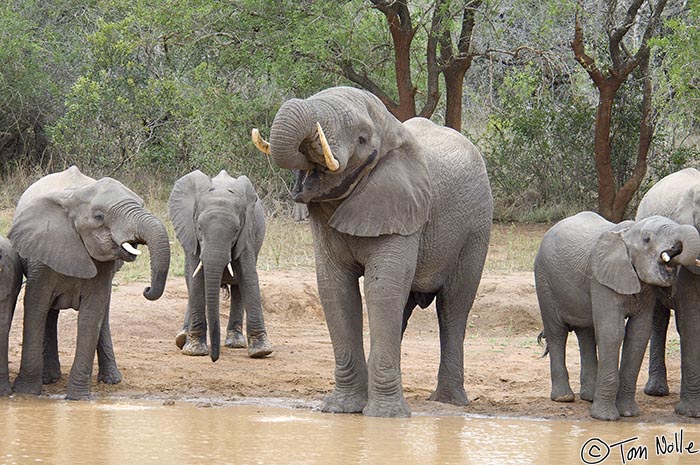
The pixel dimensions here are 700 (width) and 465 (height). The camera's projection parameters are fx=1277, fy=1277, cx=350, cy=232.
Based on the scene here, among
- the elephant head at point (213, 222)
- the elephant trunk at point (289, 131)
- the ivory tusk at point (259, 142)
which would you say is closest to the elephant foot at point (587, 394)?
the elephant head at point (213, 222)

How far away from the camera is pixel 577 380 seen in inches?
403

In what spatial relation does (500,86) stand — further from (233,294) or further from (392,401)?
(392,401)

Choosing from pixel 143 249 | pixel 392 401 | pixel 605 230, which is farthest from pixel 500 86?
pixel 392 401

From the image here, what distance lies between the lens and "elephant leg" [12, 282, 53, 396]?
28.0ft

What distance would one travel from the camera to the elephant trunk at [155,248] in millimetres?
8117

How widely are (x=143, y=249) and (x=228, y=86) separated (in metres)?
5.21

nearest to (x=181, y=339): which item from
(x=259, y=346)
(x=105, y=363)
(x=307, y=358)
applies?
(x=259, y=346)

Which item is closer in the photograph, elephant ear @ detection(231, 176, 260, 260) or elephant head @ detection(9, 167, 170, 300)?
elephant head @ detection(9, 167, 170, 300)

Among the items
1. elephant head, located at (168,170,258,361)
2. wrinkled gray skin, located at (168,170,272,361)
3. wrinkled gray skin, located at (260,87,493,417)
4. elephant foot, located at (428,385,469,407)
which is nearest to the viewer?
wrinkled gray skin, located at (260,87,493,417)

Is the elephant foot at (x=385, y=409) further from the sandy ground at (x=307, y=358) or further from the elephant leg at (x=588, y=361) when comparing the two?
the elephant leg at (x=588, y=361)

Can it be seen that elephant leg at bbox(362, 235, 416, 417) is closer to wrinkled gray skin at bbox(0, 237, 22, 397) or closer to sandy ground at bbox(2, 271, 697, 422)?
sandy ground at bbox(2, 271, 697, 422)

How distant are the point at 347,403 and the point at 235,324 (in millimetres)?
3980

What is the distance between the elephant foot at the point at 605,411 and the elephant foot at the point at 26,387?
3719 millimetres

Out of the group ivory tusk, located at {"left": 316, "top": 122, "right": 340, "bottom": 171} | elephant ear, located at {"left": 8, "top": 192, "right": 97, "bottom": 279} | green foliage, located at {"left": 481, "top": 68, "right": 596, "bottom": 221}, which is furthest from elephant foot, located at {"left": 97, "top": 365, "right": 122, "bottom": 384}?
green foliage, located at {"left": 481, "top": 68, "right": 596, "bottom": 221}
